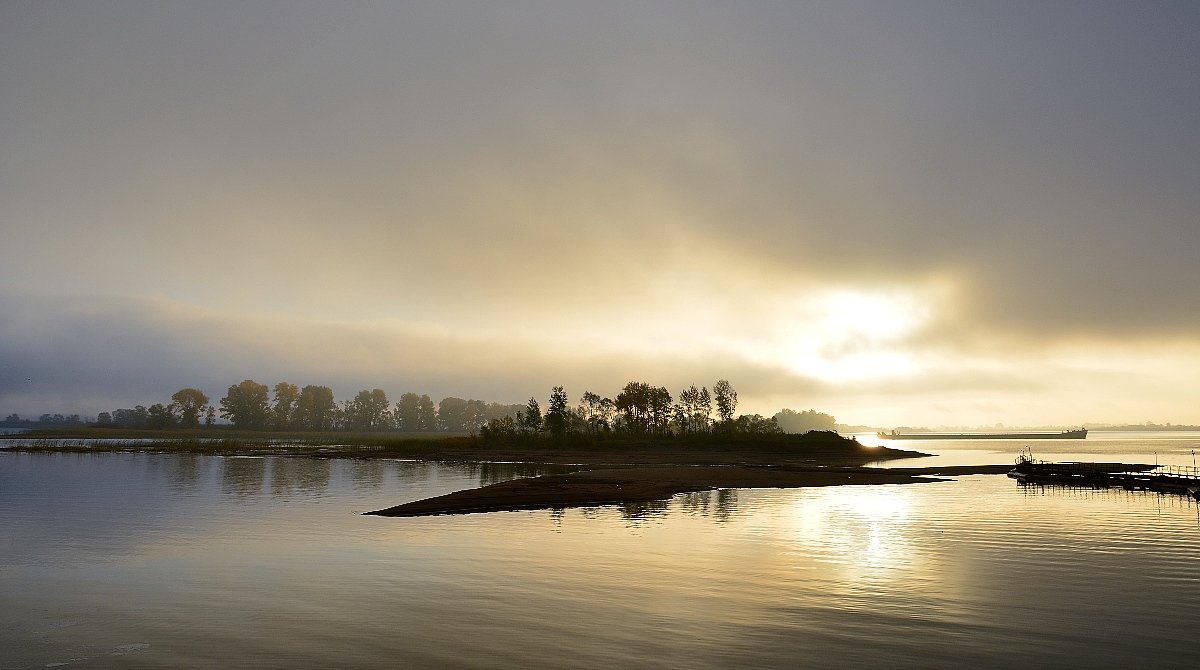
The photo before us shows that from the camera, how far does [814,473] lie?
322 ft

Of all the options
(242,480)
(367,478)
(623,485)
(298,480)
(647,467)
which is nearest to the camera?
(623,485)

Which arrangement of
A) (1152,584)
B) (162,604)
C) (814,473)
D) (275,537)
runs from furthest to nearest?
(814,473), (275,537), (1152,584), (162,604)

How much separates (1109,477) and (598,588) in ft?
282

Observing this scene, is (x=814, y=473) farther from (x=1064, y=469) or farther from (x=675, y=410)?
(x=675, y=410)

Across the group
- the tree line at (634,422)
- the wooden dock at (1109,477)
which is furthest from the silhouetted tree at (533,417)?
the wooden dock at (1109,477)

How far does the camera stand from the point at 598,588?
26.4m

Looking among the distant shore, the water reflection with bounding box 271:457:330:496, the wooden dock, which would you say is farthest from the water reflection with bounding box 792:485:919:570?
the water reflection with bounding box 271:457:330:496

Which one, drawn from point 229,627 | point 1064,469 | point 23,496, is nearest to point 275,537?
point 229,627

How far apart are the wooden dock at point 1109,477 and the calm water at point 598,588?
29.1m

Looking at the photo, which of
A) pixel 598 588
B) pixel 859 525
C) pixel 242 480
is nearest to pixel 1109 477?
pixel 859 525

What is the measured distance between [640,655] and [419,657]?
600 centimetres

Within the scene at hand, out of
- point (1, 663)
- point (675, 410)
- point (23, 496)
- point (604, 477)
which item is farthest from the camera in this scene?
point (675, 410)

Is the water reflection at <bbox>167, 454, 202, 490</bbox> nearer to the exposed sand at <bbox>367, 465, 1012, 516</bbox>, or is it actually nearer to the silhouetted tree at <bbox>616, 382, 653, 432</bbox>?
the exposed sand at <bbox>367, 465, 1012, 516</bbox>

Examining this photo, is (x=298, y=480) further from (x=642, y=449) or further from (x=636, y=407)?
(x=636, y=407)
